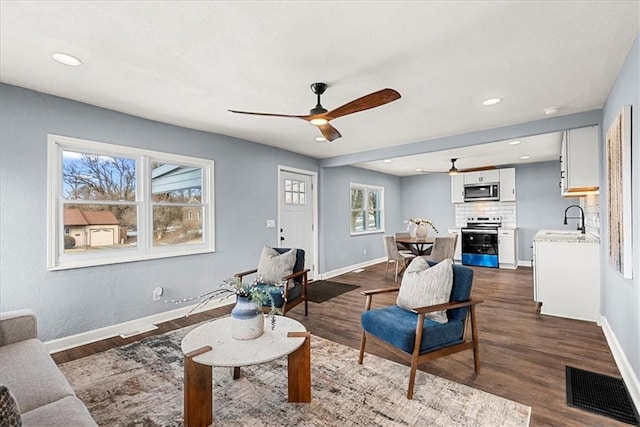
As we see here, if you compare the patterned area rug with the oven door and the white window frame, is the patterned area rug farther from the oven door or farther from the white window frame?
the oven door

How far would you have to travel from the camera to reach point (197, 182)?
418cm

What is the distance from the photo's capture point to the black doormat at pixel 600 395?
1.97 m

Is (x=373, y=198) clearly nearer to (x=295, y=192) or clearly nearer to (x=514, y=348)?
(x=295, y=192)

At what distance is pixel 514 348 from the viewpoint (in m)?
2.88

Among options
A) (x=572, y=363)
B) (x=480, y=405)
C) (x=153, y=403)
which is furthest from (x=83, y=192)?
(x=572, y=363)

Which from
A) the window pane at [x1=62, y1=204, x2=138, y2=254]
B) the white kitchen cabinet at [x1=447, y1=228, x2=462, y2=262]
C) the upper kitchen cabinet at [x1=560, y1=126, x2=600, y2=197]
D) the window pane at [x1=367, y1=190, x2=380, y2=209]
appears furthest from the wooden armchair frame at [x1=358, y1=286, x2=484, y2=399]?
the window pane at [x1=367, y1=190, x2=380, y2=209]

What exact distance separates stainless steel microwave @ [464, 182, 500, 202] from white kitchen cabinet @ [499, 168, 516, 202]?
0.33 ft

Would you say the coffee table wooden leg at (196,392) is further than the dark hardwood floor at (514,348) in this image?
No

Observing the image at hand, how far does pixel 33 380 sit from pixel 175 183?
8.97ft

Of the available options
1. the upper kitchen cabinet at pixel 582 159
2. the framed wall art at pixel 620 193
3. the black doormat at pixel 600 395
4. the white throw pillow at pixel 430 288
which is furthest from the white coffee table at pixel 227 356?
the upper kitchen cabinet at pixel 582 159

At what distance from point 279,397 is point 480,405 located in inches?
53.6

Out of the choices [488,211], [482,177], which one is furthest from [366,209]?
[488,211]

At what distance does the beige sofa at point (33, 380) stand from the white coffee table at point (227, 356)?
57cm

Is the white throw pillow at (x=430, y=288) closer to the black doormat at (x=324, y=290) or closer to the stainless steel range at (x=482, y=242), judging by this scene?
the black doormat at (x=324, y=290)
